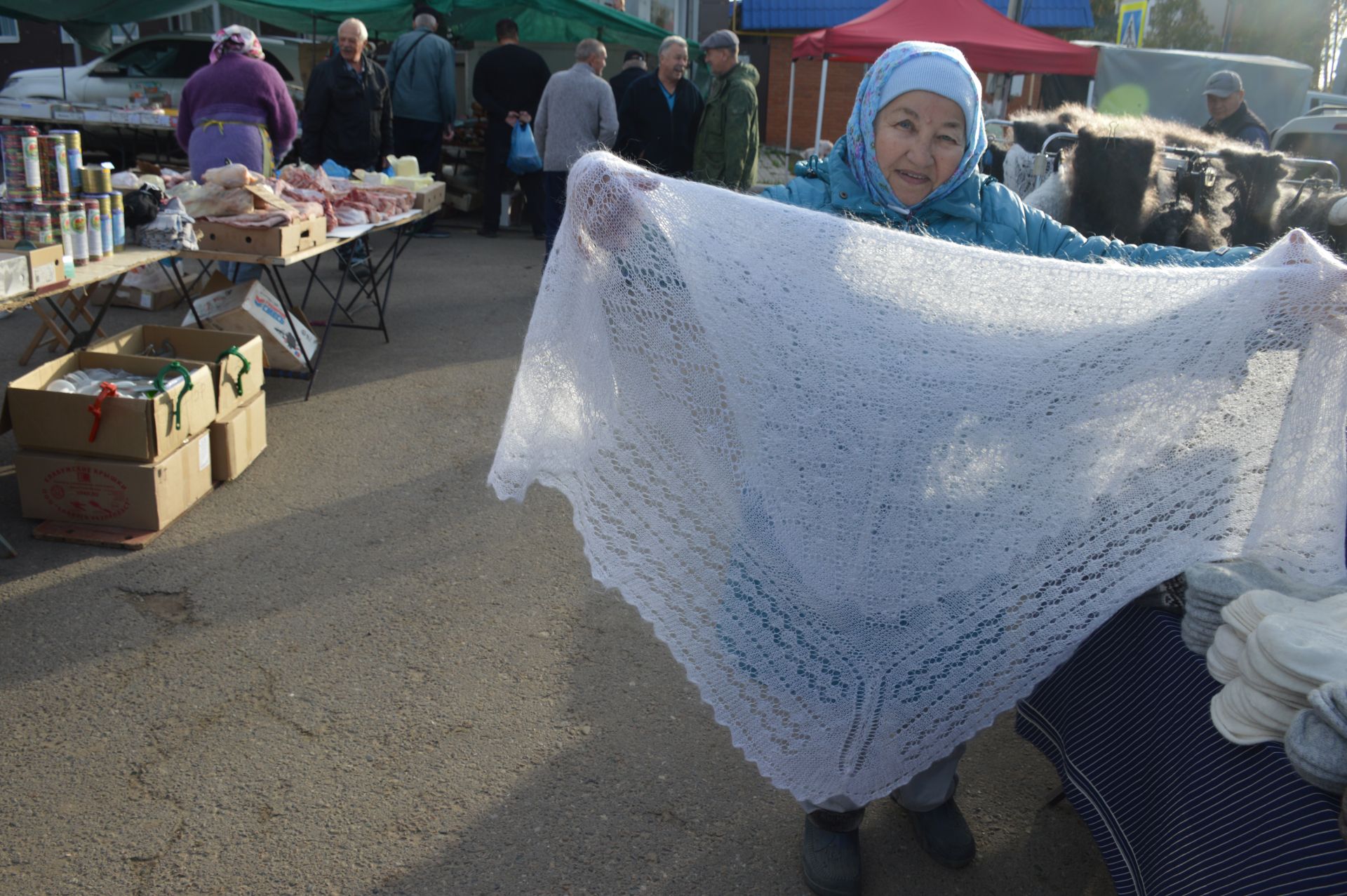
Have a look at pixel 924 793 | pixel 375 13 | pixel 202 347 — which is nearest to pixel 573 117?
pixel 202 347

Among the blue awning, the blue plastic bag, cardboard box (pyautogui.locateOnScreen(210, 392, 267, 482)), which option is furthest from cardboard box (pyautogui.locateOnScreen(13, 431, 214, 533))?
the blue awning

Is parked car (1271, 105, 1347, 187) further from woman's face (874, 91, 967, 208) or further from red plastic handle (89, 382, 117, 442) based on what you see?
red plastic handle (89, 382, 117, 442)

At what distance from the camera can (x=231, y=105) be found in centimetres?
642

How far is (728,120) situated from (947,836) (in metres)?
6.55

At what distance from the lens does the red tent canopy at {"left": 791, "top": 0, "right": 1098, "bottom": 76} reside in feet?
34.1

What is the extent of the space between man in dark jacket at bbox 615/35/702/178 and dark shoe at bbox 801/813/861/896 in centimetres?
658

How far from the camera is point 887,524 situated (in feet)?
6.07

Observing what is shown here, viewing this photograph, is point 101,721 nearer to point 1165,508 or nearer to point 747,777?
point 747,777

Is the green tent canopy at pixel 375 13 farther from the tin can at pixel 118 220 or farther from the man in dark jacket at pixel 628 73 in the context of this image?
the tin can at pixel 118 220

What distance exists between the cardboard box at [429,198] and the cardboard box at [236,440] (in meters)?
2.57

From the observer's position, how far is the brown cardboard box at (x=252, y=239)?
484 centimetres

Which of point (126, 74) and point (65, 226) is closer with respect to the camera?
point (65, 226)

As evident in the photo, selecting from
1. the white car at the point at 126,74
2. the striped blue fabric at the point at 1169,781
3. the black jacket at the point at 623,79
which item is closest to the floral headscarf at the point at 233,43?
the black jacket at the point at 623,79

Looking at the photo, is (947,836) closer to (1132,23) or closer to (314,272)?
(314,272)
